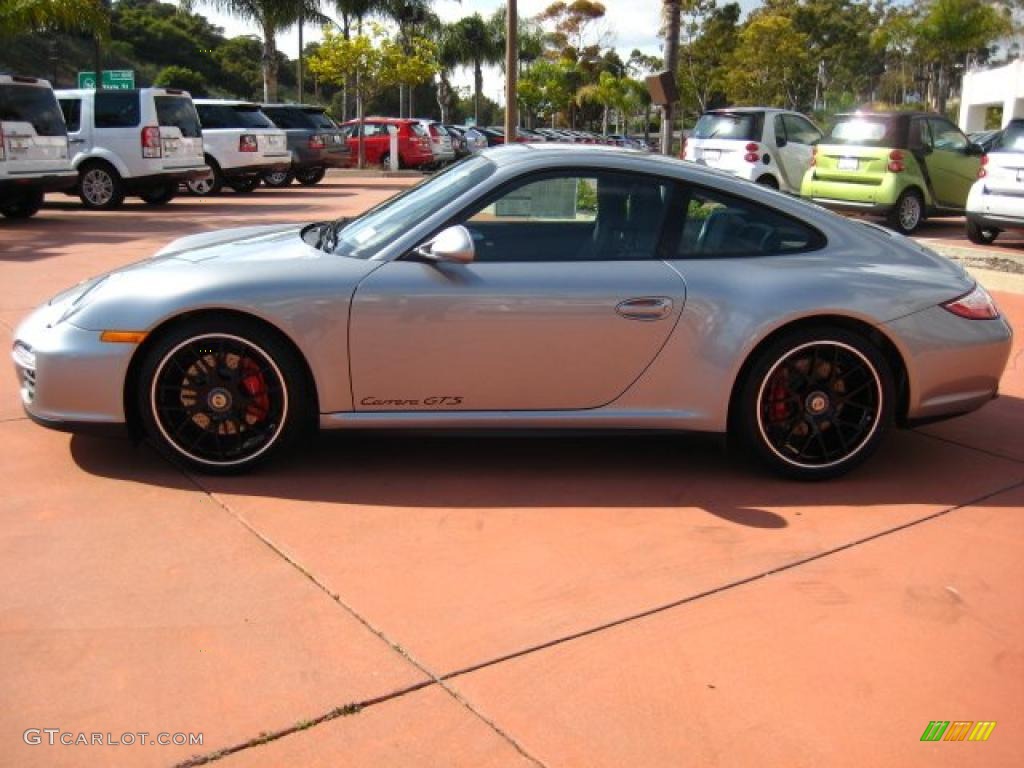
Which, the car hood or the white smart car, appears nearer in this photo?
the car hood

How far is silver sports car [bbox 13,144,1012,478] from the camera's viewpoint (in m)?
4.13

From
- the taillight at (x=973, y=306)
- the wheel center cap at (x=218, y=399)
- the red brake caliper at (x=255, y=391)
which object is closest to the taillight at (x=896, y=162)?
the taillight at (x=973, y=306)

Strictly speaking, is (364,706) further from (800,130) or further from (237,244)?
(800,130)

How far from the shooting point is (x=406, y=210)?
179 inches

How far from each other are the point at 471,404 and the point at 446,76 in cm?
5153

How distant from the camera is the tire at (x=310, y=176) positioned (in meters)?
22.0

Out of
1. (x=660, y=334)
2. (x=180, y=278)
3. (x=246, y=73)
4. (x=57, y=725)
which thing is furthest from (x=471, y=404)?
(x=246, y=73)


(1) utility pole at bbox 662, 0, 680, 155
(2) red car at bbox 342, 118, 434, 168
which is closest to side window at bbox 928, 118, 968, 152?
(1) utility pole at bbox 662, 0, 680, 155

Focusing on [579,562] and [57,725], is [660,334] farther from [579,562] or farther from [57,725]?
[57,725]

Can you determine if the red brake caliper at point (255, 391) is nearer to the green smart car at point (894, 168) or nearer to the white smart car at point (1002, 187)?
the white smart car at point (1002, 187)

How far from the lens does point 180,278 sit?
164 inches

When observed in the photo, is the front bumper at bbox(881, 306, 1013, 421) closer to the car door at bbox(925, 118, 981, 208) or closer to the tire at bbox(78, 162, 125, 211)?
the car door at bbox(925, 118, 981, 208)

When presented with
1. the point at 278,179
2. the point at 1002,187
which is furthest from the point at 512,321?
the point at 278,179

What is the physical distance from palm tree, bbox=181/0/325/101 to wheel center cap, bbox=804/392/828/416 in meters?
27.2
